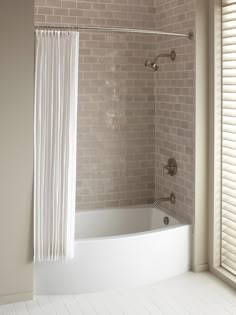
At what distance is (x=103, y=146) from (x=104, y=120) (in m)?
0.25

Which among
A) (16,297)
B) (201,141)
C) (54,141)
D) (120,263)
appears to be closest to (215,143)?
(201,141)

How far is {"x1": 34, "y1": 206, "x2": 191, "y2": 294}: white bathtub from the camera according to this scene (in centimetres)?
378

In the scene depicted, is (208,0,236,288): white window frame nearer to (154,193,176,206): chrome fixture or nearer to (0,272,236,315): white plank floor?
(0,272,236,315): white plank floor

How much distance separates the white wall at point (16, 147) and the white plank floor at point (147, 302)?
0.62 ft

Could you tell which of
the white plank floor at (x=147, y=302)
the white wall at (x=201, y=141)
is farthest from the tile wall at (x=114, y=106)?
the white plank floor at (x=147, y=302)

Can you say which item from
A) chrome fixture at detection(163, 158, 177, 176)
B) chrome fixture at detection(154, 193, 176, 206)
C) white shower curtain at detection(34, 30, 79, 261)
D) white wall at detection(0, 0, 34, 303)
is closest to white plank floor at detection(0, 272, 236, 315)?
white wall at detection(0, 0, 34, 303)

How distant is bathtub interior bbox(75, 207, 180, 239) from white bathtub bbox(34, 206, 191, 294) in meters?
0.35

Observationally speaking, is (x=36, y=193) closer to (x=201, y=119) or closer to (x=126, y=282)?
(x=126, y=282)

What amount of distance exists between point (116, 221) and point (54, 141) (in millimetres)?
1419

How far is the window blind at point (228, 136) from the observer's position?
394 cm

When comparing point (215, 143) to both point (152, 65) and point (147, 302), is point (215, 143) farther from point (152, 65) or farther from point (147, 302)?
point (147, 302)

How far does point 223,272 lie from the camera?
4.12 meters

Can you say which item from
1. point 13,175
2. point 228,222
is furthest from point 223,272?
point 13,175

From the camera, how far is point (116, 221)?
479 cm
